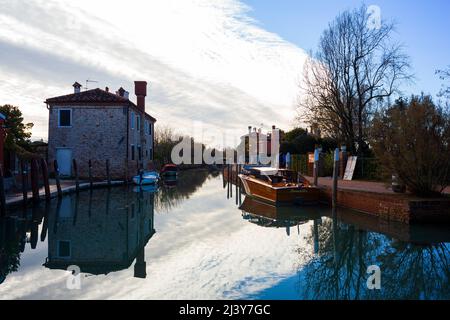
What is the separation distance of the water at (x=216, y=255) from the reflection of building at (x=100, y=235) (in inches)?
1.1

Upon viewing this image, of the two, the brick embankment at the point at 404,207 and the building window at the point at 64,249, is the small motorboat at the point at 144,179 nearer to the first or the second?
the brick embankment at the point at 404,207

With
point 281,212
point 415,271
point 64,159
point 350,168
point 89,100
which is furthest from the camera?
point 64,159

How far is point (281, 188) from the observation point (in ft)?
55.8

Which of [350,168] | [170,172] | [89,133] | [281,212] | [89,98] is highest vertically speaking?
[89,98]

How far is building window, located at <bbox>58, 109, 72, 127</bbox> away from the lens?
94.6 feet

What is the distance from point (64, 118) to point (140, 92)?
7.32 meters

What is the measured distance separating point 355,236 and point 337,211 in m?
4.46

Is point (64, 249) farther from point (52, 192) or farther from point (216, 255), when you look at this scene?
point (52, 192)

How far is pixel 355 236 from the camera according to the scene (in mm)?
11039

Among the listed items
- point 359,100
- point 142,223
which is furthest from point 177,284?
point 359,100

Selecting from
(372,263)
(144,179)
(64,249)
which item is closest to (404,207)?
(372,263)

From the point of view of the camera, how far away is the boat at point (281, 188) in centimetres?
1708
